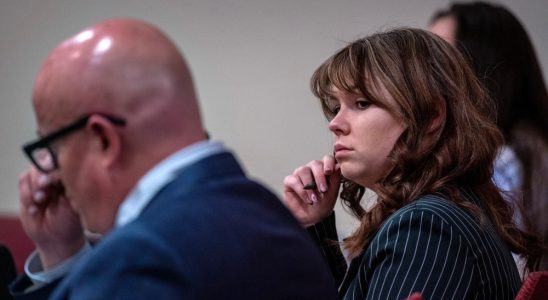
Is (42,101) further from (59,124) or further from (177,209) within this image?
(177,209)

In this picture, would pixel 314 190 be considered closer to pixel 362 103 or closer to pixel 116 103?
pixel 362 103

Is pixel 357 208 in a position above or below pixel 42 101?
below

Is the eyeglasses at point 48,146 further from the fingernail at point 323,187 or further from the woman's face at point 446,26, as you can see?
the woman's face at point 446,26

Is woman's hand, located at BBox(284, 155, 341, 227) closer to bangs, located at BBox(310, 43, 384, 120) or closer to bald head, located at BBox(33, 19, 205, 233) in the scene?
bangs, located at BBox(310, 43, 384, 120)

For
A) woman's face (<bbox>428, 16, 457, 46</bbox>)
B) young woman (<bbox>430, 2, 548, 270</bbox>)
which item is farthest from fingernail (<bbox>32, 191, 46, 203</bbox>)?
woman's face (<bbox>428, 16, 457, 46</bbox>)

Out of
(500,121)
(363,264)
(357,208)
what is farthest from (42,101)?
(500,121)

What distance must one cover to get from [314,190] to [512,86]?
86 centimetres

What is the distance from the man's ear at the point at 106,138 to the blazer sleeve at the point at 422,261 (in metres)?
0.56

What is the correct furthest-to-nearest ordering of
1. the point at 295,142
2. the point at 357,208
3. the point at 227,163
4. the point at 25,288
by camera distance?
the point at 295,142 < the point at 357,208 < the point at 25,288 < the point at 227,163

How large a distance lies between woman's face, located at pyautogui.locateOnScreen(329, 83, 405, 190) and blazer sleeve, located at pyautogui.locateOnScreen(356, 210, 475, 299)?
0.19 metres

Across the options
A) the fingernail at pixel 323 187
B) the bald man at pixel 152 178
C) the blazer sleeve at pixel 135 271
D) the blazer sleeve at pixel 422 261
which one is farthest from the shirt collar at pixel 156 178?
the fingernail at pixel 323 187

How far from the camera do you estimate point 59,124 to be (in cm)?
101

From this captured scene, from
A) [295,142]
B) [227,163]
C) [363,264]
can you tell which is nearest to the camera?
[227,163]

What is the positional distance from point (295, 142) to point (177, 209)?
2437 millimetres
